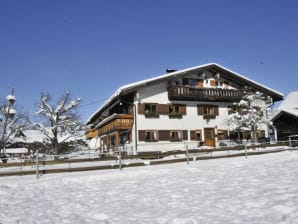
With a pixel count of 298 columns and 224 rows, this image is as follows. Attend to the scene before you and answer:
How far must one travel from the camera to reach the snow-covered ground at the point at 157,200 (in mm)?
7484

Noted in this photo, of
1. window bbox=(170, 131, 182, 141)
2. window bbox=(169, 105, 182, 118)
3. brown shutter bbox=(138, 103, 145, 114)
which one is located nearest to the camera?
brown shutter bbox=(138, 103, 145, 114)

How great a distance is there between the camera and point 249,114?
33.3 meters

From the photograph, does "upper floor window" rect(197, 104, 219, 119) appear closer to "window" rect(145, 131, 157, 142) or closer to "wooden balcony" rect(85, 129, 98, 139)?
"window" rect(145, 131, 157, 142)

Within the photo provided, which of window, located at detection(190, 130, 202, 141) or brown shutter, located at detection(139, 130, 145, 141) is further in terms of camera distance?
window, located at detection(190, 130, 202, 141)

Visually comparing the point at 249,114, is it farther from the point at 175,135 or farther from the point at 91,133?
the point at 91,133

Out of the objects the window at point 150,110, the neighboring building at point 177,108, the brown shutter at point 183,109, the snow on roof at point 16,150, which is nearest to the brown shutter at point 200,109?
the neighboring building at point 177,108

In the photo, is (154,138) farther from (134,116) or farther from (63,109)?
(63,109)

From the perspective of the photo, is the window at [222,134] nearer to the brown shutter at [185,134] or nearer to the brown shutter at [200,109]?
the brown shutter at [200,109]

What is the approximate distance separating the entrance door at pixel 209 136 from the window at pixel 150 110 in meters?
5.69

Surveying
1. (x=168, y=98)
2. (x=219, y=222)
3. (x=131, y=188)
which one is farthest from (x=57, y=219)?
(x=168, y=98)

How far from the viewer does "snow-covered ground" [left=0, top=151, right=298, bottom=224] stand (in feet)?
24.6

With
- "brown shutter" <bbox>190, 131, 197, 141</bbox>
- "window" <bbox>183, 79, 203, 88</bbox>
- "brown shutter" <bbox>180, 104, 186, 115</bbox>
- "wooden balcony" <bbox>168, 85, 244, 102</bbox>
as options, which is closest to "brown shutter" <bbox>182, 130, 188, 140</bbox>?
"brown shutter" <bbox>190, 131, 197, 141</bbox>

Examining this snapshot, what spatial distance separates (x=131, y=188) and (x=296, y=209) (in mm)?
6568

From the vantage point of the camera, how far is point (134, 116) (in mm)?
→ 31594
